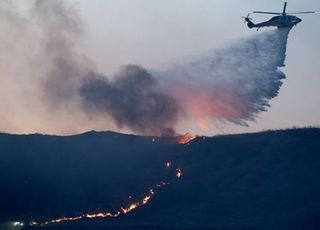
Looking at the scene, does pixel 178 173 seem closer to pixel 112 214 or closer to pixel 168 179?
pixel 168 179

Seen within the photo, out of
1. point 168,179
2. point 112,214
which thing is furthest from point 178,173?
point 112,214

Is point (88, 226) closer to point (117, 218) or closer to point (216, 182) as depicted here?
point (117, 218)

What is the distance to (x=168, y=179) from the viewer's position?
419 ft

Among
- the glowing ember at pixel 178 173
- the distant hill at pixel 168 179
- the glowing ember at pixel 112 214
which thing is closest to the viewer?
Answer: the distant hill at pixel 168 179

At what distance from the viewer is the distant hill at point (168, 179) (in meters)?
112

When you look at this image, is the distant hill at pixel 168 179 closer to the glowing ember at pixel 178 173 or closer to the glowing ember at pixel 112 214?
the glowing ember at pixel 178 173

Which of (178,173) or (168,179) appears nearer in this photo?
(168,179)

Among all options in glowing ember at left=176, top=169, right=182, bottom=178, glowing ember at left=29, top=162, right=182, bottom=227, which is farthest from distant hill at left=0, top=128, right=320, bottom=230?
glowing ember at left=29, top=162, right=182, bottom=227

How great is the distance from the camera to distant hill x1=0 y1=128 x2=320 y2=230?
11194 centimetres

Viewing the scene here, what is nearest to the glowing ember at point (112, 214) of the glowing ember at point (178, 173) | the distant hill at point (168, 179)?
the distant hill at point (168, 179)

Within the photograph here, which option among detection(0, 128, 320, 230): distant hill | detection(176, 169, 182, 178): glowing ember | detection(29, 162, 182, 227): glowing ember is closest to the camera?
detection(0, 128, 320, 230): distant hill

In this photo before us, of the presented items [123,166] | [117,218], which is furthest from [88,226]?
[123,166]

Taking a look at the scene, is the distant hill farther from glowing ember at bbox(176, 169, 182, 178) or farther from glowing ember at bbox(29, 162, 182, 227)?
glowing ember at bbox(29, 162, 182, 227)

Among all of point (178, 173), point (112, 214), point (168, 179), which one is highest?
point (178, 173)
